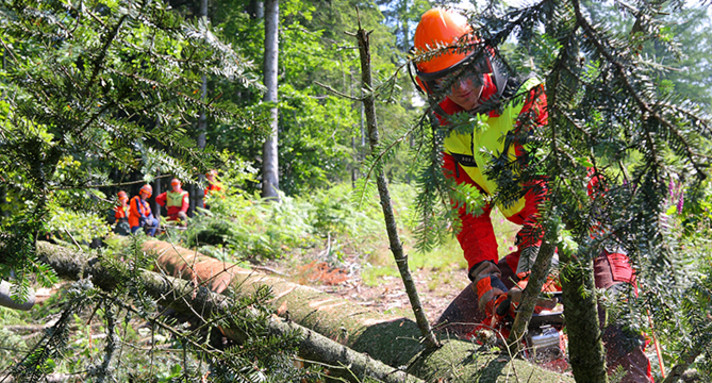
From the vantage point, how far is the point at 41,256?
9.23 feet

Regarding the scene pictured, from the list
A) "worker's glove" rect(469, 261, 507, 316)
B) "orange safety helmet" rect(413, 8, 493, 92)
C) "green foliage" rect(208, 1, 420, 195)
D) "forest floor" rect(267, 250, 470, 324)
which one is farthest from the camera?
"green foliage" rect(208, 1, 420, 195)

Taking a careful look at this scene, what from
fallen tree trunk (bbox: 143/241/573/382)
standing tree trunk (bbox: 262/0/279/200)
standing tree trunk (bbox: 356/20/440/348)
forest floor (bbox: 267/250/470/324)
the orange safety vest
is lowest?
forest floor (bbox: 267/250/470/324)

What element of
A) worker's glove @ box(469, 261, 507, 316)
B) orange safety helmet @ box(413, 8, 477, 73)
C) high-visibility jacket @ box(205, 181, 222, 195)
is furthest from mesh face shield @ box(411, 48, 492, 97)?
worker's glove @ box(469, 261, 507, 316)

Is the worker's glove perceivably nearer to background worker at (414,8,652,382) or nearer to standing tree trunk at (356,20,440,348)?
background worker at (414,8,652,382)

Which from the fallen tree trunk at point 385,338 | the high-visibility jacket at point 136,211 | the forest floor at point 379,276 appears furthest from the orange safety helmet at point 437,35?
the high-visibility jacket at point 136,211

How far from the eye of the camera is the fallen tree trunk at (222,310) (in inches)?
76.7

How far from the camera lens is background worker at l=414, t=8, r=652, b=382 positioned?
1.05m

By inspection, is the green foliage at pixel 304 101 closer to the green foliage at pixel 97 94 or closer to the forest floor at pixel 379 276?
the forest floor at pixel 379 276

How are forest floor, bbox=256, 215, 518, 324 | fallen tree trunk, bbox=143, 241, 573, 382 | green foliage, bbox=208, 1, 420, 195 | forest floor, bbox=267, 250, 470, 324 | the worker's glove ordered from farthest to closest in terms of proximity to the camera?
1. green foliage, bbox=208, 1, 420, 195
2. forest floor, bbox=256, 215, 518, 324
3. forest floor, bbox=267, 250, 470, 324
4. the worker's glove
5. fallen tree trunk, bbox=143, 241, 573, 382

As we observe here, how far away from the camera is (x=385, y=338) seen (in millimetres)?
2453

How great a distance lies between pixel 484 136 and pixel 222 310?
6.06 ft

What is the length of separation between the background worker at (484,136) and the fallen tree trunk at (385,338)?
44cm

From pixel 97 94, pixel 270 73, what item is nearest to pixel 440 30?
pixel 97 94

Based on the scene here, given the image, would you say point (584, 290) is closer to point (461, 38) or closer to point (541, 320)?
point (461, 38)
